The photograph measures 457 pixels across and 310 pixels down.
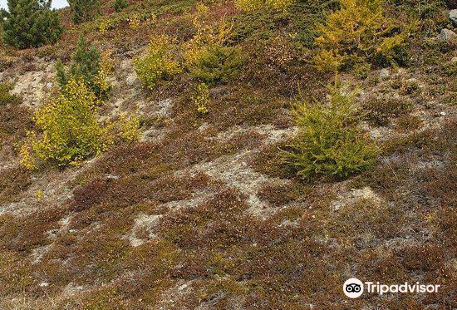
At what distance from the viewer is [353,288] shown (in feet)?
28.7

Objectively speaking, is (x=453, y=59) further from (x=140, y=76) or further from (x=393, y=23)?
(x=140, y=76)

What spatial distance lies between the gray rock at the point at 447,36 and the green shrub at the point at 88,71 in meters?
17.7

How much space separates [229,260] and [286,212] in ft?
7.73

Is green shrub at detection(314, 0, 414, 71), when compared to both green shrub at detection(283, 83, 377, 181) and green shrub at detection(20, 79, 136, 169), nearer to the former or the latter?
green shrub at detection(283, 83, 377, 181)

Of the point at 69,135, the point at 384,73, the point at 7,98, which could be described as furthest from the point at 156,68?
the point at 384,73

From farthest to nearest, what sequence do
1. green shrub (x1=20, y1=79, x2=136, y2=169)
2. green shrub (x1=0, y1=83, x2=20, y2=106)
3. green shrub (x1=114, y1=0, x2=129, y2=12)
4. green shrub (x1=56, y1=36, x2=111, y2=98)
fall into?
green shrub (x1=114, y1=0, x2=129, y2=12) → green shrub (x1=0, y1=83, x2=20, y2=106) → green shrub (x1=56, y1=36, x2=111, y2=98) → green shrub (x1=20, y1=79, x2=136, y2=169)

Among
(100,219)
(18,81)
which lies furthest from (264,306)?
(18,81)

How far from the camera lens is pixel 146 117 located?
20766 mm

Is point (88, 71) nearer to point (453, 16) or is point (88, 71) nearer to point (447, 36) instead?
point (447, 36)

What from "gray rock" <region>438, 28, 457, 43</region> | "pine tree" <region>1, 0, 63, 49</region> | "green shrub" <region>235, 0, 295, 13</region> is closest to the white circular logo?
"gray rock" <region>438, 28, 457, 43</region>

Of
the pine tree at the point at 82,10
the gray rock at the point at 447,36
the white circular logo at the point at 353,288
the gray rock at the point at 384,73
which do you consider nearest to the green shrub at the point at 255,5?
the gray rock at the point at 447,36

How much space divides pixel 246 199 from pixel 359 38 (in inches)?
441

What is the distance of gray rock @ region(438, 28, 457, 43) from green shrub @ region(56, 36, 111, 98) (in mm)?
17655

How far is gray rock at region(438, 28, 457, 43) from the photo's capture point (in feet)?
63.1
